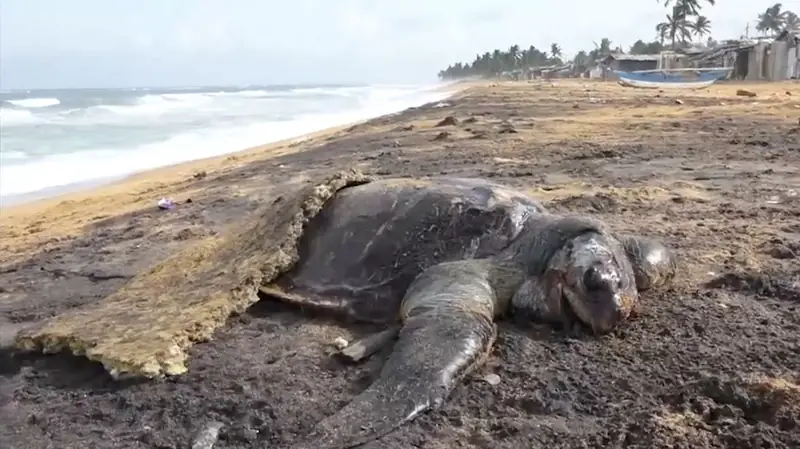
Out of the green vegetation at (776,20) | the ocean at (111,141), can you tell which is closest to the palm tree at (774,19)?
the green vegetation at (776,20)

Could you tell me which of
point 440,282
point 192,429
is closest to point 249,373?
point 192,429

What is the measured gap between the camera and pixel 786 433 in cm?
229

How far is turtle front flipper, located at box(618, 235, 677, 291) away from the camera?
11.6 feet

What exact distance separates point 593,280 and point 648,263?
716 millimetres

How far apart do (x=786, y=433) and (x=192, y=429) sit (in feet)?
6.39

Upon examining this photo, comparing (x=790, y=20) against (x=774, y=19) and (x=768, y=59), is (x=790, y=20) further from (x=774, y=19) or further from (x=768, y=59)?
(x=768, y=59)

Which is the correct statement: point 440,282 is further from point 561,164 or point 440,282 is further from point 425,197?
point 561,164

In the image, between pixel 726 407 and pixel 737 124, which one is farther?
pixel 737 124

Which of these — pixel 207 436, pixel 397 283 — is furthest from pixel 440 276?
pixel 207 436

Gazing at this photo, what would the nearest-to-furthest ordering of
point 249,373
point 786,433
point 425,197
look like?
point 786,433, point 249,373, point 425,197

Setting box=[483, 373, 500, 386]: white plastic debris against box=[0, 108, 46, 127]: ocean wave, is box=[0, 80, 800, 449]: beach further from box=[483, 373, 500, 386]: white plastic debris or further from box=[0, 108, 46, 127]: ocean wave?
box=[0, 108, 46, 127]: ocean wave

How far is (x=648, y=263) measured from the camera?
11.7ft

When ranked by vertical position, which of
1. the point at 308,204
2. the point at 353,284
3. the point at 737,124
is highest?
the point at 308,204

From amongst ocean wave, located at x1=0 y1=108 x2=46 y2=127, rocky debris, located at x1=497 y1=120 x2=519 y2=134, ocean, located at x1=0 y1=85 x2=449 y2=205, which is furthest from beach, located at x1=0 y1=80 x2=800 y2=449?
ocean wave, located at x1=0 y1=108 x2=46 y2=127
